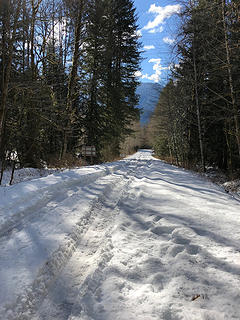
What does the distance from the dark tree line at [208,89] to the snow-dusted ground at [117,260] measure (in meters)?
6.24

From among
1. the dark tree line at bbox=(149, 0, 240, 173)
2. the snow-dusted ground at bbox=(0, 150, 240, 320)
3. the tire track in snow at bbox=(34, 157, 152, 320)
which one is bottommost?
the tire track in snow at bbox=(34, 157, 152, 320)

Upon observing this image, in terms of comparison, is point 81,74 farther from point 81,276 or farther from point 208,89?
point 81,276

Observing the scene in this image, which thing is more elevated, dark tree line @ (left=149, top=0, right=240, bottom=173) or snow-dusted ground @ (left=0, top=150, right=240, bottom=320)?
dark tree line @ (left=149, top=0, right=240, bottom=173)

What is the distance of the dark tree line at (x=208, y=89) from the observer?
7.23 metres

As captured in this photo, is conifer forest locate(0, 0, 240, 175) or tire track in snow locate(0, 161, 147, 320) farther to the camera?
conifer forest locate(0, 0, 240, 175)

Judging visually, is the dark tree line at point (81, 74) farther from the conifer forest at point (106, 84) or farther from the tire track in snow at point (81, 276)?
the tire track in snow at point (81, 276)

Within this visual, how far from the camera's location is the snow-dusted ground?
64.6 inches

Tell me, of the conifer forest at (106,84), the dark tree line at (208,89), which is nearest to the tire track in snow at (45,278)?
the conifer forest at (106,84)

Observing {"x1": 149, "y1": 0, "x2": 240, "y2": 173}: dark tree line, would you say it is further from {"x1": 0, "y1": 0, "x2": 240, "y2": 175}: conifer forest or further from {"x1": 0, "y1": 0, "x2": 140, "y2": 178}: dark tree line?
{"x1": 0, "y1": 0, "x2": 140, "y2": 178}: dark tree line

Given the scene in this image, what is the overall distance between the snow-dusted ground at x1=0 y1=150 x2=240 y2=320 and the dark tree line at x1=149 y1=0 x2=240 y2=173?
20.5 ft

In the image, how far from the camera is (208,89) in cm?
1273

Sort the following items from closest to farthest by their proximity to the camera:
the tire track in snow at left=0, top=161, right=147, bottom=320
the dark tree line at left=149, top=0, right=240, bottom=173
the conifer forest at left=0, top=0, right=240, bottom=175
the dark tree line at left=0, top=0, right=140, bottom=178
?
the tire track in snow at left=0, top=161, right=147, bottom=320
the dark tree line at left=149, top=0, right=240, bottom=173
the conifer forest at left=0, top=0, right=240, bottom=175
the dark tree line at left=0, top=0, right=140, bottom=178

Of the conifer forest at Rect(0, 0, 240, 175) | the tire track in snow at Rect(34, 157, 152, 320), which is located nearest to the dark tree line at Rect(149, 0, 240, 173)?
the conifer forest at Rect(0, 0, 240, 175)

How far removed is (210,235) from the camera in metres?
2.86
